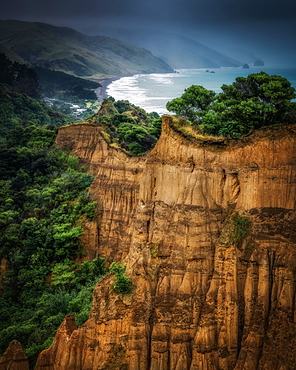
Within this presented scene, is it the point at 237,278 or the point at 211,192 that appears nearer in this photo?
the point at 237,278

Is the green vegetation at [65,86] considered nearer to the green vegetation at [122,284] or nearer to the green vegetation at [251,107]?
the green vegetation at [251,107]

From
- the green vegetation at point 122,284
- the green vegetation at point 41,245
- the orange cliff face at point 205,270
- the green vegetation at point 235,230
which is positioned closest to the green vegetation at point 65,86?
the green vegetation at point 41,245

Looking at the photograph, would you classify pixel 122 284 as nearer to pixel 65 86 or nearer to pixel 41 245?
pixel 41 245

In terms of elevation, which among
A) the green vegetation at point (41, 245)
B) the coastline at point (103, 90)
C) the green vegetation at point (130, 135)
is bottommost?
the green vegetation at point (41, 245)

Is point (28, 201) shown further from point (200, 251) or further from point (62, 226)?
point (200, 251)

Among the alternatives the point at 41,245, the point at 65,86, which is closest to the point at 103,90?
the point at 65,86

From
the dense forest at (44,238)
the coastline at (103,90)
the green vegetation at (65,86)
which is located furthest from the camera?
the green vegetation at (65,86)

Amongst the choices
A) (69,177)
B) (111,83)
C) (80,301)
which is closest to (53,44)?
(111,83)
